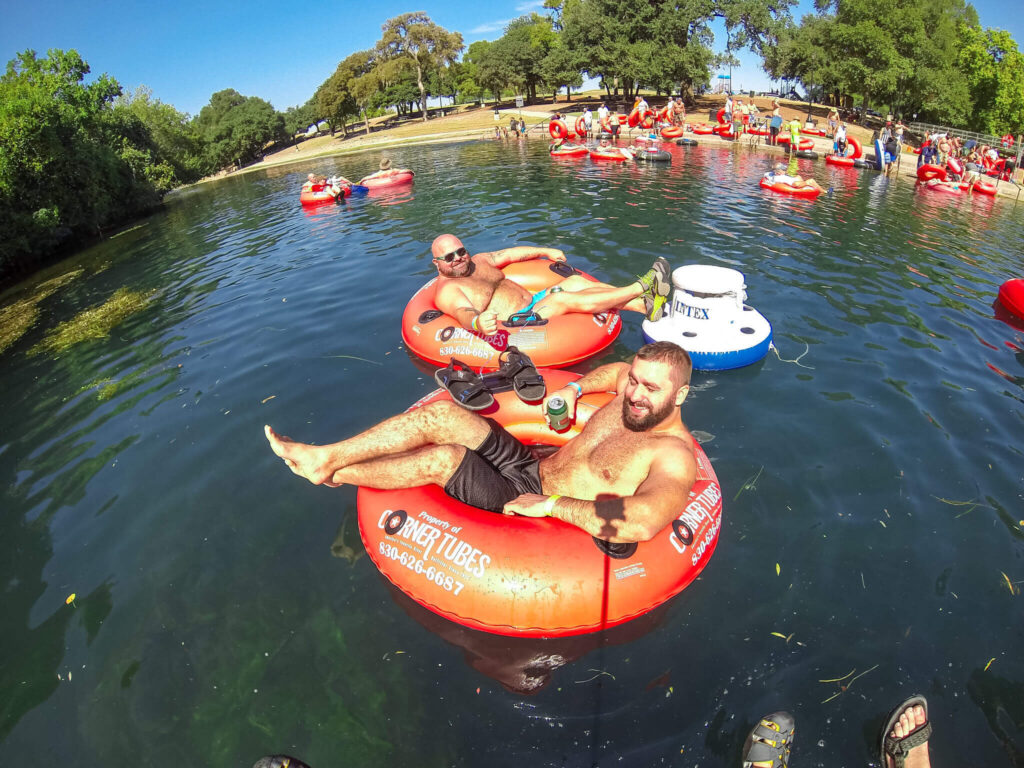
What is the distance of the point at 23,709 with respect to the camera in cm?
341

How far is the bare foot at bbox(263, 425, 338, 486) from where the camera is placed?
390 centimetres

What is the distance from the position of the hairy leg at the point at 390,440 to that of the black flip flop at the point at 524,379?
760 millimetres

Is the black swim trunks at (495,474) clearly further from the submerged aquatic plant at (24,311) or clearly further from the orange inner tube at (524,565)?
the submerged aquatic plant at (24,311)

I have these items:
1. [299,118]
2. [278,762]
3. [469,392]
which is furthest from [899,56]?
[299,118]

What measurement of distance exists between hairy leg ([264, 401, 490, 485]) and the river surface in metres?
0.88

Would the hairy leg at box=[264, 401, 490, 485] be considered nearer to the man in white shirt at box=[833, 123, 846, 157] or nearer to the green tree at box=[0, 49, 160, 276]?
the green tree at box=[0, 49, 160, 276]

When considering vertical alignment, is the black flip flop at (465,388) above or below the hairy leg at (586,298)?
below

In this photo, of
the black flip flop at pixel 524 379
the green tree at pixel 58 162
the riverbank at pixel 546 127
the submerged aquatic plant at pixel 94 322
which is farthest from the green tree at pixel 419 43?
the black flip flop at pixel 524 379

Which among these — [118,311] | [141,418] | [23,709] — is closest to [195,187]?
[118,311]

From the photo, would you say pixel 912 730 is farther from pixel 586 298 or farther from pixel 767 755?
pixel 586 298

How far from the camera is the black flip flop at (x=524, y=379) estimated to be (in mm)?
4715

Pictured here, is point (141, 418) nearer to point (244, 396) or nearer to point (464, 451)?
point (244, 396)

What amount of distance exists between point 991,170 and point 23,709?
2782 centimetres

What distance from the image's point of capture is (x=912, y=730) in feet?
9.40
